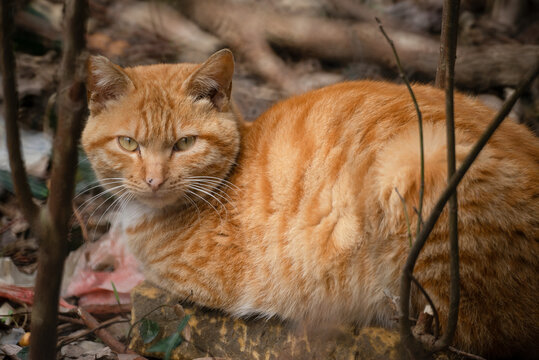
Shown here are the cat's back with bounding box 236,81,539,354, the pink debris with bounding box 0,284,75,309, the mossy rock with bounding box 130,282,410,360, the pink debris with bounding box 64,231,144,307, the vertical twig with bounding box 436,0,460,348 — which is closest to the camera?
the vertical twig with bounding box 436,0,460,348

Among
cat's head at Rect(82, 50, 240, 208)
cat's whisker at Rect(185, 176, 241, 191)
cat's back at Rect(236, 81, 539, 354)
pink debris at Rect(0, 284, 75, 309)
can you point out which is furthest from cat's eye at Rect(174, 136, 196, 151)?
pink debris at Rect(0, 284, 75, 309)

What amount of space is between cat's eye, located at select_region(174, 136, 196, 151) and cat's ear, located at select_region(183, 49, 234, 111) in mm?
240

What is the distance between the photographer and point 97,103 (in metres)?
2.68

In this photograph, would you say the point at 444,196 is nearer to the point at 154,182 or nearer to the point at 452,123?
the point at 452,123

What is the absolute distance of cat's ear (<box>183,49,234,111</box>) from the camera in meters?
2.62

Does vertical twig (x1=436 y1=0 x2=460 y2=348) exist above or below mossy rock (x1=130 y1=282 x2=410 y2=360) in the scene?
above

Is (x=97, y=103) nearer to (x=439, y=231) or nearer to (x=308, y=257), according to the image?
(x=308, y=257)

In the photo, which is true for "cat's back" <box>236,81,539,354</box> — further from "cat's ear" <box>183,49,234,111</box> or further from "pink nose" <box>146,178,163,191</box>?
"pink nose" <box>146,178,163,191</box>

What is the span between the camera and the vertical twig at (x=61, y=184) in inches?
55.7

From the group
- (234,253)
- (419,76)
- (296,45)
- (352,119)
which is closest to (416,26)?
(419,76)

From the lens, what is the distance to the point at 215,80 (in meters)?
2.71

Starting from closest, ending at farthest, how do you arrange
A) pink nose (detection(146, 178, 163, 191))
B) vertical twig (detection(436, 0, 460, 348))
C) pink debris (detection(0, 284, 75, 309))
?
vertical twig (detection(436, 0, 460, 348)), pink nose (detection(146, 178, 163, 191)), pink debris (detection(0, 284, 75, 309))

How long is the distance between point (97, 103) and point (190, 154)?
57cm

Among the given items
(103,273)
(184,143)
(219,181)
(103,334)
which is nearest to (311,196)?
(219,181)
